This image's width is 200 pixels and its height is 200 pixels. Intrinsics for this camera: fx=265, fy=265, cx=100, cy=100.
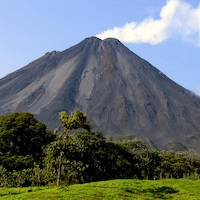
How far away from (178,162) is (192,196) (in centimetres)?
5163

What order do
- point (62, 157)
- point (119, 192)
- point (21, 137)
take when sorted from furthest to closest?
1. point (21, 137)
2. point (62, 157)
3. point (119, 192)

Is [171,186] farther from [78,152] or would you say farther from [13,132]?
[13,132]

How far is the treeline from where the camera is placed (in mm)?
41406

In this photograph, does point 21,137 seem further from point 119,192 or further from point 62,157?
point 119,192

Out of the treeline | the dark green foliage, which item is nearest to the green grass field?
the treeline

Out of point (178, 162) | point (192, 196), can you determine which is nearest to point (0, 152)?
point (192, 196)

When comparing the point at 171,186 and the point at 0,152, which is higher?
the point at 0,152

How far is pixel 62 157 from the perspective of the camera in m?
43.5

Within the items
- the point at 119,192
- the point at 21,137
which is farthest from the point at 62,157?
the point at 119,192

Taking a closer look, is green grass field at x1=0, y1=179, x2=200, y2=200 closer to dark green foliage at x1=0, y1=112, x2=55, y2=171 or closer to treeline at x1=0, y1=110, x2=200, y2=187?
treeline at x1=0, y1=110, x2=200, y2=187

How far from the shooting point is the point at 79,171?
45812mm

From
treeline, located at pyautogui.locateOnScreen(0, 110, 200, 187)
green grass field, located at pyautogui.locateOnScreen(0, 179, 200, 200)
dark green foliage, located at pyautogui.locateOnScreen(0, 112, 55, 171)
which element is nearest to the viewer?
green grass field, located at pyautogui.locateOnScreen(0, 179, 200, 200)

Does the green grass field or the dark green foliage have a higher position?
the dark green foliage

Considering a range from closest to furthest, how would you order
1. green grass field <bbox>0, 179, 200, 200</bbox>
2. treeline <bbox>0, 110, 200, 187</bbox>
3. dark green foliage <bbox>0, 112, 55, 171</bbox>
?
green grass field <bbox>0, 179, 200, 200</bbox> → treeline <bbox>0, 110, 200, 187</bbox> → dark green foliage <bbox>0, 112, 55, 171</bbox>
